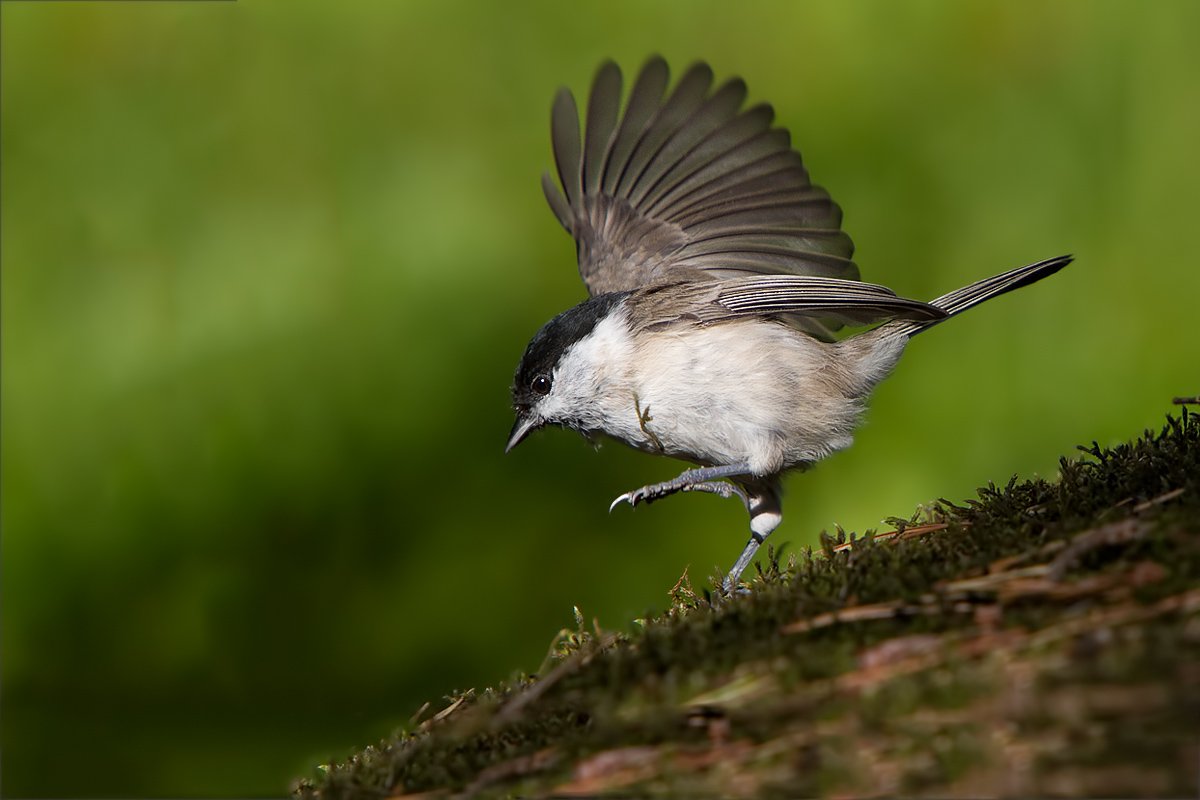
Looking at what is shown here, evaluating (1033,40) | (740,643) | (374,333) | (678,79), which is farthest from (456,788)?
(1033,40)

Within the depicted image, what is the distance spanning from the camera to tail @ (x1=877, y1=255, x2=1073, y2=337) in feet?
6.71

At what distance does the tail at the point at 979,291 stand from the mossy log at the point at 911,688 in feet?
3.01

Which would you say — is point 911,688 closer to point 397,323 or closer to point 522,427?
point 522,427

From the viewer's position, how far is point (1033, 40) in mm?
2381

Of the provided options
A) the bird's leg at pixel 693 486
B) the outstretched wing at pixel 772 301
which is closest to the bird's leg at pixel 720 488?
the bird's leg at pixel 693 486

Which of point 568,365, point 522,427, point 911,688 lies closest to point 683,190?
point 568,365

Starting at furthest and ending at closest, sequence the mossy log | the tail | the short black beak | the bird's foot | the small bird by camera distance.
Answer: the short black beak
the small bird
the tail
the bird's foot
the mossy log

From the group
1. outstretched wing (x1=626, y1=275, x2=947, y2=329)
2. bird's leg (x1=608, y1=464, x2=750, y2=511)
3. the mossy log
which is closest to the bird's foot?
bird's leg (x1=608, y1=464, x2=750, y2=511)

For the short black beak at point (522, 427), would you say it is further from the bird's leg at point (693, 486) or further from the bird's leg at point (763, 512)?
the bird's leg at point (763, 512)

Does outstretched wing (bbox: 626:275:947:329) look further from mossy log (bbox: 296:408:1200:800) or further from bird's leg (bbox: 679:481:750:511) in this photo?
mossy log (bbox: 296:408:1200:800)

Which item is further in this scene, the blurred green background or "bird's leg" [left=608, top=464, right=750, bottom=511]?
the blurred green background

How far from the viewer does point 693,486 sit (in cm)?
211

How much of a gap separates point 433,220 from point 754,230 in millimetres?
799

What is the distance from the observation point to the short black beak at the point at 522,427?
7.48ft
